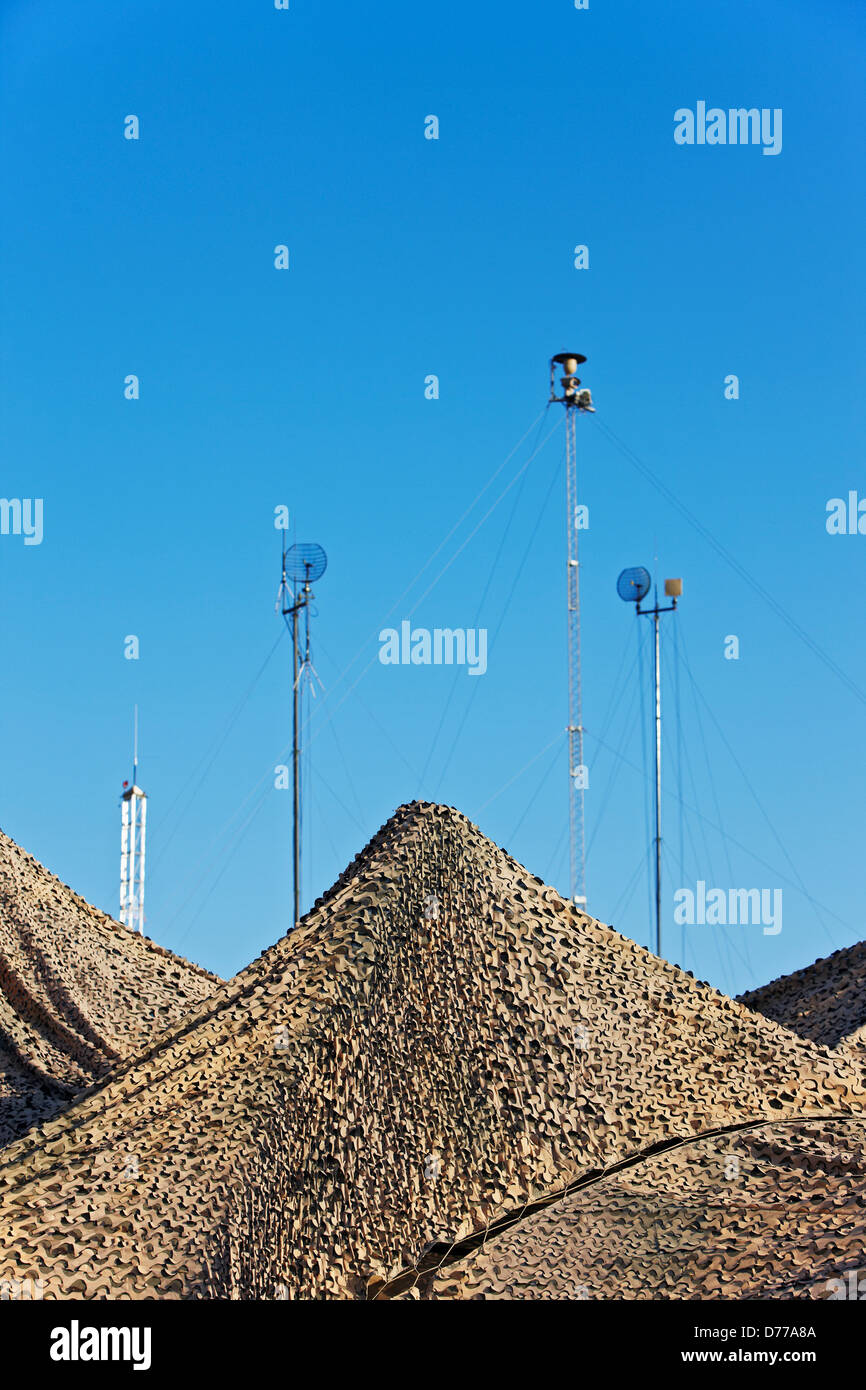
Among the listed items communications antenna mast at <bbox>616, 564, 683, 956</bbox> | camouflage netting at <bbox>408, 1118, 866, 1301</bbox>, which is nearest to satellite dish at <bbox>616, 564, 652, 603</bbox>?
communications antenna mast at <bbox>616, 564, 683, 956</bbox>

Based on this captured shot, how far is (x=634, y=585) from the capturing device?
30344 mm

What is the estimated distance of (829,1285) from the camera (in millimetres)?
10258

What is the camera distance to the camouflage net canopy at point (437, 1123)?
12.1 metres

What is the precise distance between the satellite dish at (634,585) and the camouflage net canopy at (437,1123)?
14439 millimetres

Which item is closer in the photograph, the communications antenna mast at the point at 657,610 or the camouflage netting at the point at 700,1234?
the camouflage netting at the point at 700,1234

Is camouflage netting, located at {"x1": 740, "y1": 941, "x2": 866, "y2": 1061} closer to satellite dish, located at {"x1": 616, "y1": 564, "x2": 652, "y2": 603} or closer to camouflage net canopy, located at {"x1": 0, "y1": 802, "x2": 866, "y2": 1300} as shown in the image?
camouflage net canopy, located at {"x1": 0, "y1": 802, "x2": 866, "y2": 1300}

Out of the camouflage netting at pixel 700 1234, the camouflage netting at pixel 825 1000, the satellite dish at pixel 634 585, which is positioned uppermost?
the satellite dish at pixel 634 585

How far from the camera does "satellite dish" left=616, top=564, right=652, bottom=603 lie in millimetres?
30203

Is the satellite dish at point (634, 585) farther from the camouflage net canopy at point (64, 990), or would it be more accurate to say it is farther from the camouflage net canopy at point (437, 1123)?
the camouflage net canopy at point (437, 1123)

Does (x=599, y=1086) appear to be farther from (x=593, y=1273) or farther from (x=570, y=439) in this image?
(x=570, y=439)

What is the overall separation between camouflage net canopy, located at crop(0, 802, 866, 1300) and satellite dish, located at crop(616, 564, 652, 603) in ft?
47.4

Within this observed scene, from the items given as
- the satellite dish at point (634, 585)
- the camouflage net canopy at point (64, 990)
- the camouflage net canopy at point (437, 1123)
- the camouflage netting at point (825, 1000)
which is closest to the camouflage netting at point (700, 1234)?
the camouflage net canopy at point (437, 1123)

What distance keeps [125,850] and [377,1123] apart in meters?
19.0
